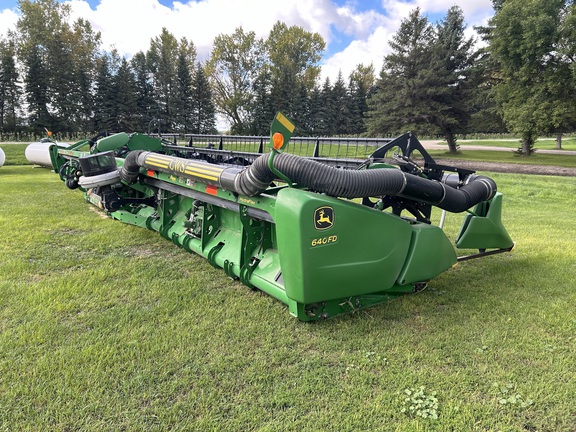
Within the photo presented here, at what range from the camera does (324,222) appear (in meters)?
2.63

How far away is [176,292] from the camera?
356 cm

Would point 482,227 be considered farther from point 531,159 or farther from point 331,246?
point 531,159

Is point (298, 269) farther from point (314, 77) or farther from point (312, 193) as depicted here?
point (314, 77)

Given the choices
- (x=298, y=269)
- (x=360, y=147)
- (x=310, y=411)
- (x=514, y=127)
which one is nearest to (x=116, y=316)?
(x=298, y=269)

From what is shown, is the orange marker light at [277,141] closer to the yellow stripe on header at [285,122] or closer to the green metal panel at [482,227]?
the yellow stripe on header at [285,122]

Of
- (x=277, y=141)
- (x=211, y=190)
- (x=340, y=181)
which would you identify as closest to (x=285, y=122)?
(x=277, y=141)

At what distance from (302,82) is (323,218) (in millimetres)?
49404

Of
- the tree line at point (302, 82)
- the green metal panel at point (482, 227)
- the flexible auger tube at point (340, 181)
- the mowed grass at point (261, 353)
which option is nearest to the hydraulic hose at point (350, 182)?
the flexible auger tube at point (340, 181)

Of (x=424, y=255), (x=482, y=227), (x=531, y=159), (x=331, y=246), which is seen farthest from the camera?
(x=531, y=159)

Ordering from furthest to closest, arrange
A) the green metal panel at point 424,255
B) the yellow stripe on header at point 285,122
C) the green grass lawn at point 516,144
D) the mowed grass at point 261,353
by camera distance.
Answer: the green grass lawn at point 516,144 < the green metal panel at point 424,255 < the yellow stripe on header at point 285,122 < the mowed grass at point 261,353

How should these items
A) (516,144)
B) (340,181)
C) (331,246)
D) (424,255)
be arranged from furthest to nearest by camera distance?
(516,144)
(424,255)
(331,246)
(340,181)

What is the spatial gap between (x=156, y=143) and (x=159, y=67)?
45168 millimetres

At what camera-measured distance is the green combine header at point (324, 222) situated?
8.64ft

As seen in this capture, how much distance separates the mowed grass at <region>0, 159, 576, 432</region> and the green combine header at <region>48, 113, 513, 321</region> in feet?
0.98
